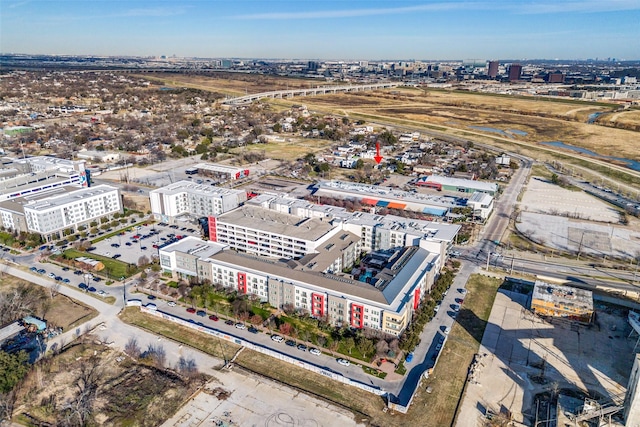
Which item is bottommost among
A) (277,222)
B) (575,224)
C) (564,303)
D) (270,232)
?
(575,224)

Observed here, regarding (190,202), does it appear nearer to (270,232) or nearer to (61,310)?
(270,232)

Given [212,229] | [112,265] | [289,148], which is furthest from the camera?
[289,148]

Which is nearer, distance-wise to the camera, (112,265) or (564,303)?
(564,303)

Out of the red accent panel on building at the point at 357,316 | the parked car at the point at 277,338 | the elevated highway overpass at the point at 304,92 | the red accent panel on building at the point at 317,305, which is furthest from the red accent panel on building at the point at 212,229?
the elevated highway overpass at the point at 304,92

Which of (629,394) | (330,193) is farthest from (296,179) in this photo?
(629,394)

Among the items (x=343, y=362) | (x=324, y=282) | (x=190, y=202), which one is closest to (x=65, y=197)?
(x=190, y=202)

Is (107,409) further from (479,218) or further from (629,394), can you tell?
(479,218)

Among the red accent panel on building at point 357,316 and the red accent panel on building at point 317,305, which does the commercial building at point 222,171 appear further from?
the red accent panel on building at point 357,316
